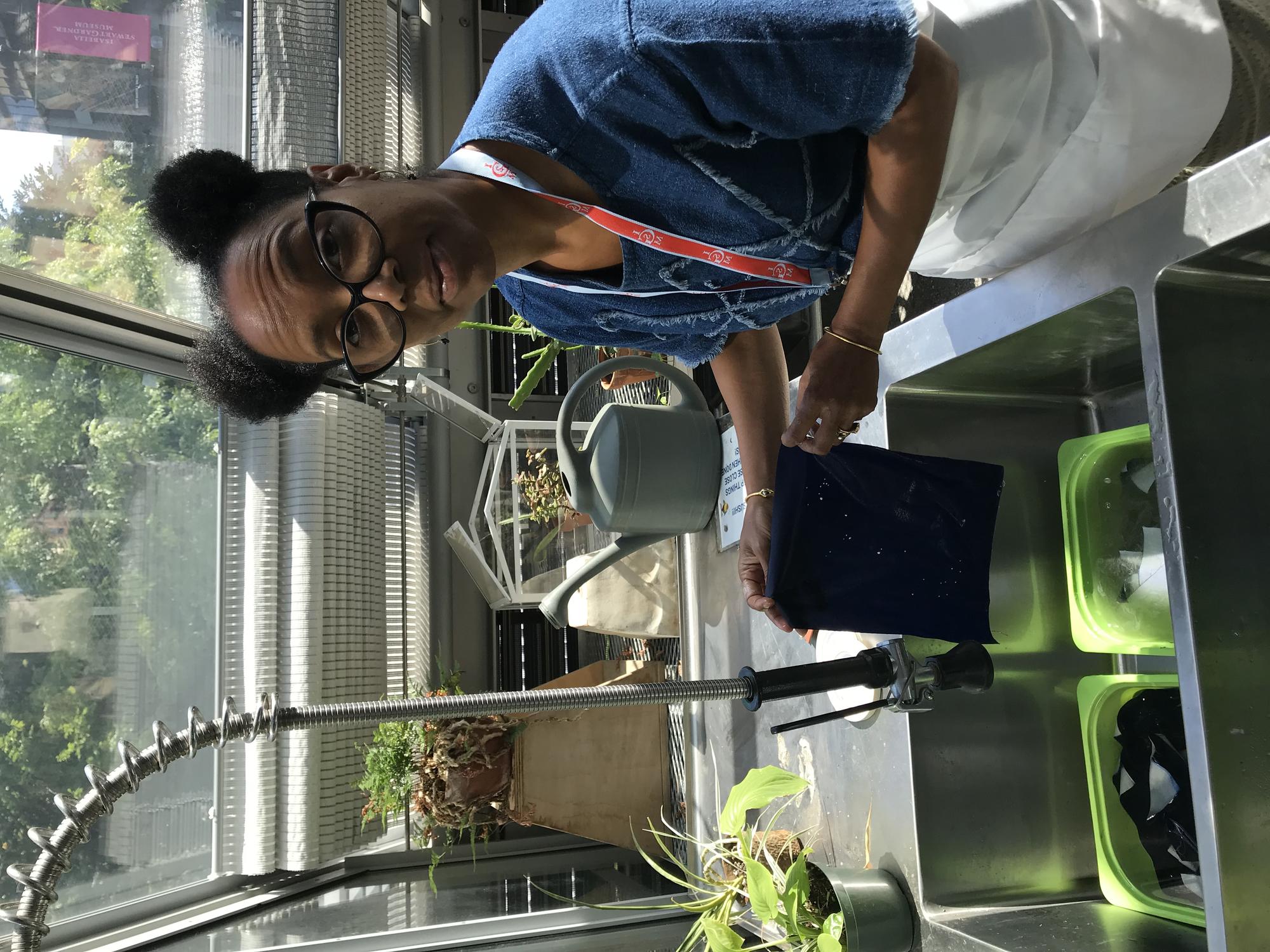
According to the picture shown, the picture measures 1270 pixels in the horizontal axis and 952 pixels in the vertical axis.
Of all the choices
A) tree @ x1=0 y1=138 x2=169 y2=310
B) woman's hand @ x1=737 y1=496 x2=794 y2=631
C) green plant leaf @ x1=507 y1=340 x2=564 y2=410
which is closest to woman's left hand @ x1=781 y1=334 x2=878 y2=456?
woman's hand @ x1=737 y1=496 x2=794 y2=631

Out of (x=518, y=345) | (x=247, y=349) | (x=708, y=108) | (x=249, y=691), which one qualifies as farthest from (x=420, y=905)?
(x=518, y=345)

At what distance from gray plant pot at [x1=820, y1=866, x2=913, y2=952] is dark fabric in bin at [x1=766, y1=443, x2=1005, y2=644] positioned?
258 millimetres

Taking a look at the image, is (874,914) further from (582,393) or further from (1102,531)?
(582,393)

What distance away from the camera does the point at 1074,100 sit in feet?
2.32

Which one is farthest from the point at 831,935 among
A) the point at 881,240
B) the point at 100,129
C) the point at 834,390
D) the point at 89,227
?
the point at 100,129

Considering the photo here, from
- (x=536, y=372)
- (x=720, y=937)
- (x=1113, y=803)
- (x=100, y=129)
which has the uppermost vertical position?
(x=100, y=129)

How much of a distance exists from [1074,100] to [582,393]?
635 mm

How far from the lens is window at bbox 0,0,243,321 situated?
1630mm

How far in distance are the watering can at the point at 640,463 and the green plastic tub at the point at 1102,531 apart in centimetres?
48

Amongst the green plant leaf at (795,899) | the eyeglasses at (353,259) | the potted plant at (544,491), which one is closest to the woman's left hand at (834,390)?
the eyeglasses at (353,259)

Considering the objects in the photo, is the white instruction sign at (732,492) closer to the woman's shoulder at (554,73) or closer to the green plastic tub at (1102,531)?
the green plastic tub at (1102,531)

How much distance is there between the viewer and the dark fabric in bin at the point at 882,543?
29.3 inches

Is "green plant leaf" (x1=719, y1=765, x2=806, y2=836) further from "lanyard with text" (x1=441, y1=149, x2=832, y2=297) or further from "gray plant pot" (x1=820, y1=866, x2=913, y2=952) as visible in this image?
"lanyard with text" (x1=441, y1=149, x2=832, y2=297)

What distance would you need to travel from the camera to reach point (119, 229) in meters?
1.80
